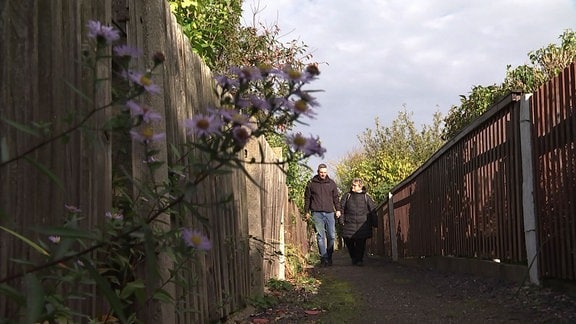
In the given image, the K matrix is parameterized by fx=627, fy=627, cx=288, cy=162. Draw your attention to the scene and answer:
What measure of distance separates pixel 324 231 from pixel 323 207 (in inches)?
17.2

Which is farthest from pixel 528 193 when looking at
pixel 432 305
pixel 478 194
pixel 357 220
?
pixel 357 220

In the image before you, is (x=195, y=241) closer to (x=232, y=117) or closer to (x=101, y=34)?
(x=232, y=117)

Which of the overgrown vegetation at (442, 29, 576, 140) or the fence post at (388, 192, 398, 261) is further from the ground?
the overgrown vegetation at (442, 29, 576, 140)

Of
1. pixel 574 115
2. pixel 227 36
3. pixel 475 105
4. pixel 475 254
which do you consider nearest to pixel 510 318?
pixel 574 115

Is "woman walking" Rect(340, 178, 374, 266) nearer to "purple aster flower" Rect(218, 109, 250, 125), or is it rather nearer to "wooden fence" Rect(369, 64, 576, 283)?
"wooden fence" Rect(369, 64, 576, 283)

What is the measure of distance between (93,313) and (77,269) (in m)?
0.81

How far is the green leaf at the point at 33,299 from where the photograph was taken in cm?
115

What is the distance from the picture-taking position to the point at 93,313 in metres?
2.19

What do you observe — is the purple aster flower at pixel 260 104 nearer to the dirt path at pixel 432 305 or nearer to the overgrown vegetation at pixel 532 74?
the dirt path at pixel 432 305

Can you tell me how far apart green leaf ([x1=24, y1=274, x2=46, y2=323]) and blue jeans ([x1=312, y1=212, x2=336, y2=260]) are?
9787 mm

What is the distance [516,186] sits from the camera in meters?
5.52

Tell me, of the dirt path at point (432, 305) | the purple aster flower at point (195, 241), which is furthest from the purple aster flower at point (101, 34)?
the dirt path at point (432, 305)

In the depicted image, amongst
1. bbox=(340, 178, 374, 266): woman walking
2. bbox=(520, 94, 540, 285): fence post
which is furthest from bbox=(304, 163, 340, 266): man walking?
bbox=(520, 94, 540, 285): fence post

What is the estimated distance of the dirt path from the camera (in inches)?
171
